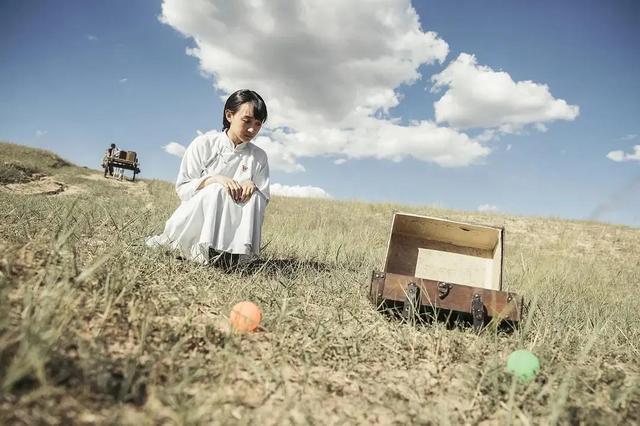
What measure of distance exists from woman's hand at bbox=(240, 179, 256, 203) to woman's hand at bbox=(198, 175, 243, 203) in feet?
0.10

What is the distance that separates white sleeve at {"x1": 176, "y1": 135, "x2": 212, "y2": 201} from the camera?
379 centimetres

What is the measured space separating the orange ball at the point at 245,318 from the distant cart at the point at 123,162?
74.6 ft

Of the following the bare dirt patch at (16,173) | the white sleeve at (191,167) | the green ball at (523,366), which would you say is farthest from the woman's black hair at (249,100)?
the bare dirt patch at (16,173)

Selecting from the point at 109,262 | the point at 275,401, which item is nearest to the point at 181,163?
the point at 109,262


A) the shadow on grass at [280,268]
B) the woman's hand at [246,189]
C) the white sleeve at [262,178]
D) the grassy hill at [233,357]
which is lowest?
the grassy hill at [233,357]

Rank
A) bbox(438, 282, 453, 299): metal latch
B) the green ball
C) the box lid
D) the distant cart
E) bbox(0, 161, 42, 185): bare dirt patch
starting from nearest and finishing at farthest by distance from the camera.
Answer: the green ball
bbox(438, 282, 453, 299): metal latch
the box lid
bbox(0, 161, 42, 185): bare dirt patch
the distant cart

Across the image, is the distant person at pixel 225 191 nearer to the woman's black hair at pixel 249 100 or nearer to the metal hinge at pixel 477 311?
the woman's black hair at pixel 249 100

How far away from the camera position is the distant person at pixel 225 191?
357 cm

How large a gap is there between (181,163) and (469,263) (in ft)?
9.95

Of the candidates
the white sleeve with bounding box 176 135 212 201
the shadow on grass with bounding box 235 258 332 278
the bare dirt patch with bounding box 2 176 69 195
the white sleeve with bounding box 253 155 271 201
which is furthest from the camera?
the bare dirt patch with bounding box 2 176 69 195

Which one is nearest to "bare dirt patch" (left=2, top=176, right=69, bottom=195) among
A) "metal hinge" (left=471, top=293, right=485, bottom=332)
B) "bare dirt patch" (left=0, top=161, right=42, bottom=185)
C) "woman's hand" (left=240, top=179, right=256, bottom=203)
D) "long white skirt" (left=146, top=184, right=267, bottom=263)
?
"bare dirt patch" (left=0, top=161, right=42, bottom=185)

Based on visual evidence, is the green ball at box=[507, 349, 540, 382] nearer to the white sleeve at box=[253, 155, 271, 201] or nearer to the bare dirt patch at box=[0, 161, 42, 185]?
the white sleeve at box=[253, 155, 271, 201]

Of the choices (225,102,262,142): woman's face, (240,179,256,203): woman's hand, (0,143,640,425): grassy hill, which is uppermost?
(225,102,262,142): woman's face

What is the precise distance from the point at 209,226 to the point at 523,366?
8.48 feet
